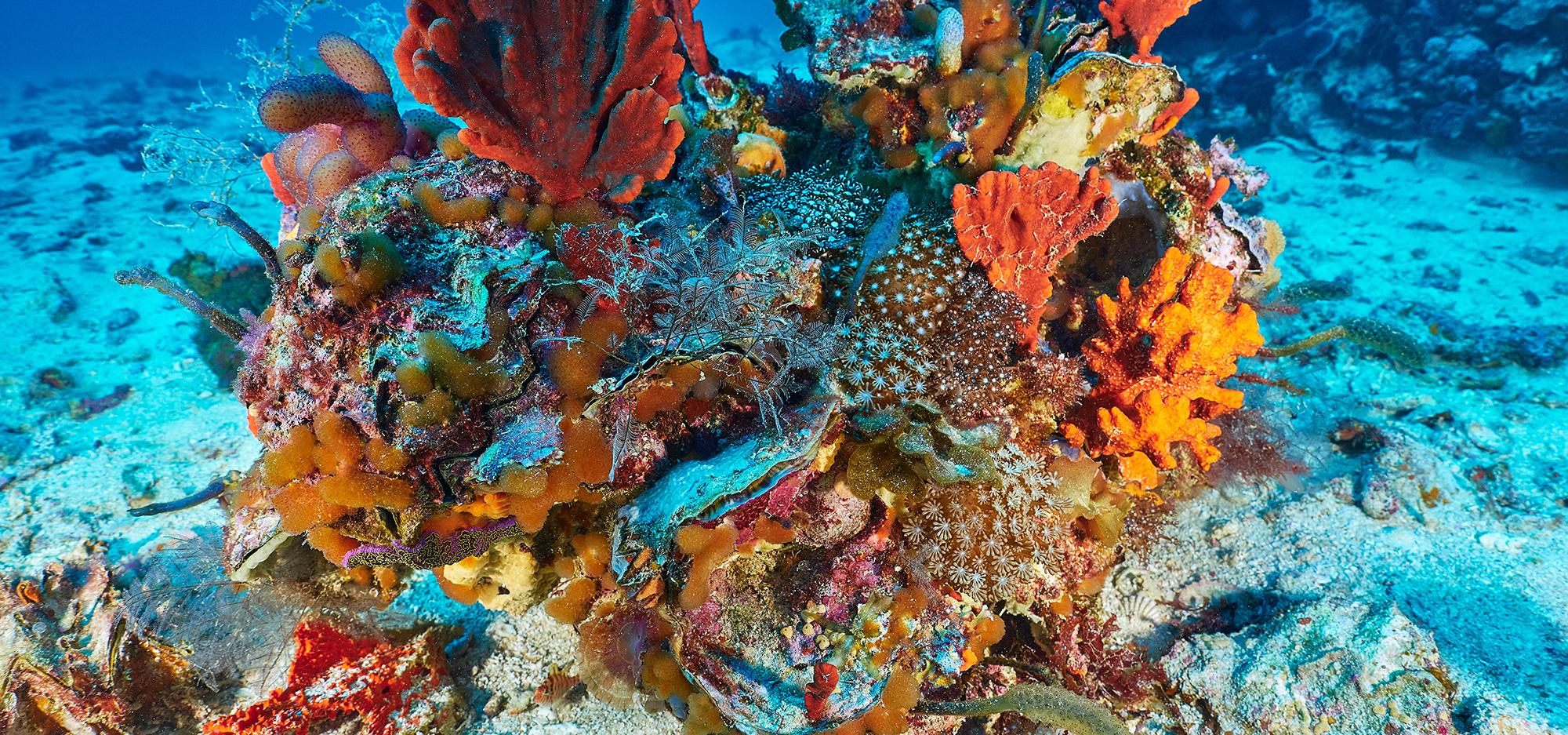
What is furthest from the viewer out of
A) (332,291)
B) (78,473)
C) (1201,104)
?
(1201,104)

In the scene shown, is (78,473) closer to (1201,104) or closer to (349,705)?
(349,705)

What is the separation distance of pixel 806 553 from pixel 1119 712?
1.77 m

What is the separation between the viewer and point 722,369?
8.14 ft

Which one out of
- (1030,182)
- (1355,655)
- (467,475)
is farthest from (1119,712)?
(467,475)

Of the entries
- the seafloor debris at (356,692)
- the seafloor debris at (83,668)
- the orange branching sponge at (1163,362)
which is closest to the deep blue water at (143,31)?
the seafloor debris at (83,668)

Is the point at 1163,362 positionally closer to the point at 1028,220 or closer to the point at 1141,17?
the point at 1028,220

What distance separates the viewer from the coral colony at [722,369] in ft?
7.38

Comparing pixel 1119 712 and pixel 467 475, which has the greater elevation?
pixel 467 475

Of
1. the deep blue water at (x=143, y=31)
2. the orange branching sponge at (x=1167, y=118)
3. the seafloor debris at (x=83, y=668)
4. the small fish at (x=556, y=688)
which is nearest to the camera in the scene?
the seafloor debris at (x=83, y=668)

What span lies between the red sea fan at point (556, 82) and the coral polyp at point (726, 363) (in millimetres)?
13

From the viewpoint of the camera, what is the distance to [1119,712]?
2930 mm

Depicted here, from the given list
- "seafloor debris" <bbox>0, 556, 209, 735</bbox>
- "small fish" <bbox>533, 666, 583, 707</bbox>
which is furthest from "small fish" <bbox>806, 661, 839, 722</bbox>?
"seafloor debris" <bbox>0, 556, 209, 735</bbox>

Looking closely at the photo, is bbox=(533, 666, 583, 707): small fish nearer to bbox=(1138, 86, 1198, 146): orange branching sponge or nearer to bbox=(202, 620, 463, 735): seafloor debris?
bbox=(202, 620, 463, 735): seafloor debris

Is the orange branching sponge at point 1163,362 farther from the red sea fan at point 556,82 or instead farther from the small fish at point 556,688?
the small fish at point 556,688
